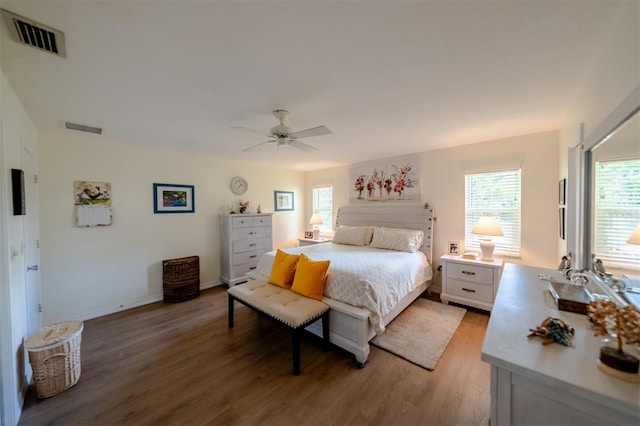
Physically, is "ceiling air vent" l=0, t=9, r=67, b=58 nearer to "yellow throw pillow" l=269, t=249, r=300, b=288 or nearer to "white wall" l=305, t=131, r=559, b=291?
"yellow throw pillow" l=269, t=249, r=300, b=288

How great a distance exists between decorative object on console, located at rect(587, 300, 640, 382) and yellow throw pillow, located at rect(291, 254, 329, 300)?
6.17 feet

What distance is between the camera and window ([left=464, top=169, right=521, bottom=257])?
3178 mm

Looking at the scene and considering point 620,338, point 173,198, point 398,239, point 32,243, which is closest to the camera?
point 620,338

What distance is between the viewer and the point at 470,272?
10.2 feet

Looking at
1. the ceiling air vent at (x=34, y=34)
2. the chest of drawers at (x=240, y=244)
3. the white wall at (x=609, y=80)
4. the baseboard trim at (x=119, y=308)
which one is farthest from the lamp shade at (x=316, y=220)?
the ceiling air vent at (x=34, y=34)

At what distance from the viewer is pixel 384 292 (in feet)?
7.79

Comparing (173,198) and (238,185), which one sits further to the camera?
(238,185)

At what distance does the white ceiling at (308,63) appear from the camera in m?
1.13

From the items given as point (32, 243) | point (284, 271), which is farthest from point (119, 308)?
point (284, 271)

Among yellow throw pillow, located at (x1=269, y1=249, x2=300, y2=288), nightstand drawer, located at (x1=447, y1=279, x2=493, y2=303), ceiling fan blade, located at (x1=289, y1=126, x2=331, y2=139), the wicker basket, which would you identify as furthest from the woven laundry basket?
nightstand drawer, located at (x1=447, y1=279, x2=493, y2=303)

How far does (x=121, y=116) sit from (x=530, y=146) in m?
4.75

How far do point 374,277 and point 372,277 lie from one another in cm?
3

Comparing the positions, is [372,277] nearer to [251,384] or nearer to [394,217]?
[251,384]

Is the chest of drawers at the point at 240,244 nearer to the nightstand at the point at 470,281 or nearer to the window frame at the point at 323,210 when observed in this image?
the window frame at the point at 323,210
